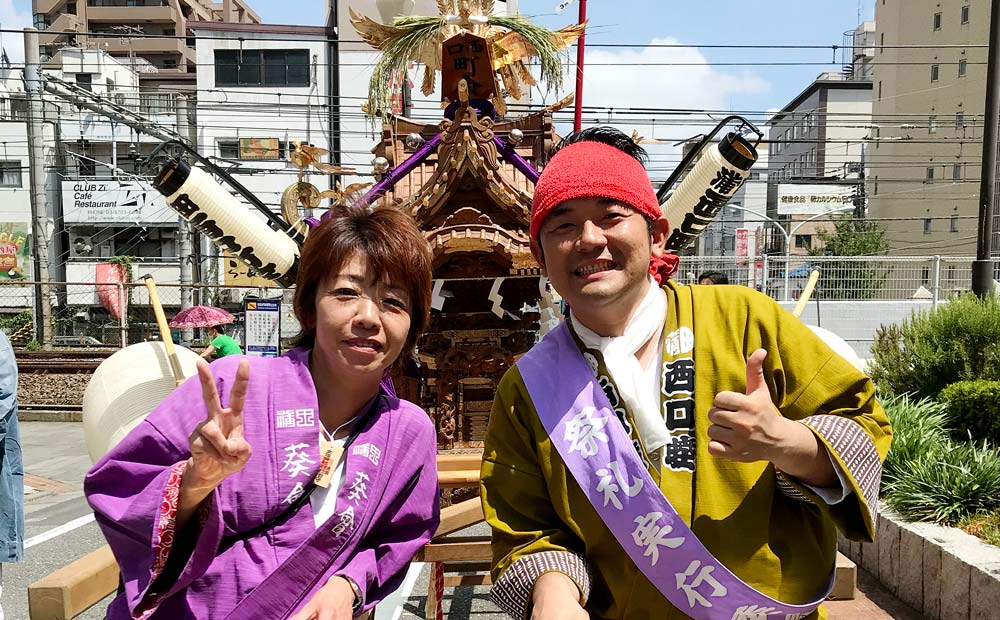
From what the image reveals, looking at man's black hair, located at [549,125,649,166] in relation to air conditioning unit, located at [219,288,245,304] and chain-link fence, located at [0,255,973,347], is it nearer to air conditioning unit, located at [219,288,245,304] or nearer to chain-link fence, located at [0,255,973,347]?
chain-link fence, located at [0,255,973,347]

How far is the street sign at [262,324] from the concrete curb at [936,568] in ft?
22.0

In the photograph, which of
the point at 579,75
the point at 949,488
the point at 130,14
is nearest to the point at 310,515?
the point at 579,75

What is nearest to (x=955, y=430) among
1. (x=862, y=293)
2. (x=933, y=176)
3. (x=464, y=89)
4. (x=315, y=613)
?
(x=464, y=89)

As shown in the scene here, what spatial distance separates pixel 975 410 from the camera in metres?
5.11

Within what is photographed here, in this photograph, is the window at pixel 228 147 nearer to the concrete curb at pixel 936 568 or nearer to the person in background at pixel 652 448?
the concrete curb at pixel 936 568

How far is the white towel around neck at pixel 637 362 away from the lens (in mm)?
1551

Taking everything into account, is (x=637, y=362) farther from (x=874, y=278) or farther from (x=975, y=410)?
(x=874, y=278)

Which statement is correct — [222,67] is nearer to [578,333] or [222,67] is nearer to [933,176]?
[578,333]

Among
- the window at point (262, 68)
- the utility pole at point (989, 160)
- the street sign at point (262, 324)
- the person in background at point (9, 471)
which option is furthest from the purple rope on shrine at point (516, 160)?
the window at point (262, 68)

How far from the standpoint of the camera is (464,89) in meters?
3.99

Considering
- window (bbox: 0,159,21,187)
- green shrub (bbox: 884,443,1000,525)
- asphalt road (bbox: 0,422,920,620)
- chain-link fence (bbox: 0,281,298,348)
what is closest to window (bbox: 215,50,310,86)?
chain-link fence (bbox: 0,281,298,348)

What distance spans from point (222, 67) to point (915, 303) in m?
23.3

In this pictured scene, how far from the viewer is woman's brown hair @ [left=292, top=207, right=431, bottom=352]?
1812 mm

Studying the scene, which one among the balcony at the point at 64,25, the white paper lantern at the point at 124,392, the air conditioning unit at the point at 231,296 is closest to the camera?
the white paper lantern at the point at 124,392
